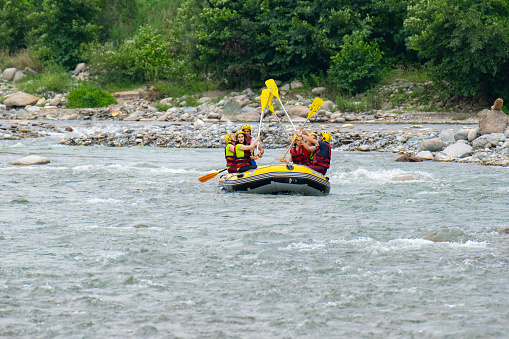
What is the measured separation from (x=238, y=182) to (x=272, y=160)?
499 centimetres

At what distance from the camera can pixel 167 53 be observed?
115 feet

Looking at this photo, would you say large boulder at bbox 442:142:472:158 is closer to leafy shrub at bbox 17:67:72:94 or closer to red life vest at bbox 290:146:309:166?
red life vest at bbox 290:146:309:166

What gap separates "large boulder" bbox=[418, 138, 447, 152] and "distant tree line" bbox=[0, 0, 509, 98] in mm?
7231

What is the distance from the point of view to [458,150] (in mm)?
15477

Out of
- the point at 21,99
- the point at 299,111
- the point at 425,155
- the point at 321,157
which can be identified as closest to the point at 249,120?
the point at 299,111

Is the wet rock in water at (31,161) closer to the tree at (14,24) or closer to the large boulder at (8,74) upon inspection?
the large boulder at (8,74)

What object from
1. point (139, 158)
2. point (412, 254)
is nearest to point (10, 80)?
point (139, 158)

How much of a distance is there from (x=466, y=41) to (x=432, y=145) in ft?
26.4

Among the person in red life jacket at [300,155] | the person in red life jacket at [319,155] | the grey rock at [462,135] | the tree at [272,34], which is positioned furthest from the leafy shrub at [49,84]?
the person in red life jacket at [319,155]

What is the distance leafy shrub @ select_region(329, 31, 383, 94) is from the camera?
91.1ft

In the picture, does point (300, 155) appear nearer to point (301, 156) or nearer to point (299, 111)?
point (301, 156)

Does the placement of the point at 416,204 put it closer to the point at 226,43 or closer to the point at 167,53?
the point at 226,43

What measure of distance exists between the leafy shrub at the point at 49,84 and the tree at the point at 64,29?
100 inches

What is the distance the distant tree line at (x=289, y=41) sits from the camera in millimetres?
23203
